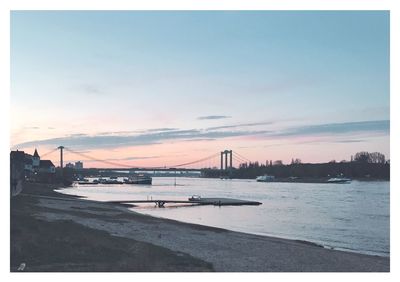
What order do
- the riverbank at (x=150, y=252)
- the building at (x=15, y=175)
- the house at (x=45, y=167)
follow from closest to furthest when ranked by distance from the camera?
the riverbank at (x=150, y=252)
the building at (x=15, y=175)
the house at (x=45, y=167)

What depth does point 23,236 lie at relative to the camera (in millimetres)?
18172

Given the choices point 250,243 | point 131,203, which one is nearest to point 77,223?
point 250,243

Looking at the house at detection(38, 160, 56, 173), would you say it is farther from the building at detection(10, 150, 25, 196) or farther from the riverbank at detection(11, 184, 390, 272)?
the riverbank at detection(11, 184, 390, 272)

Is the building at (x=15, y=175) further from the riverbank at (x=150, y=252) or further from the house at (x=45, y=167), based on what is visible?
the house at (x=45, y=167)

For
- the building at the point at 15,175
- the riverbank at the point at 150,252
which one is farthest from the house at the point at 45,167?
the riverbank at the point at 150,252

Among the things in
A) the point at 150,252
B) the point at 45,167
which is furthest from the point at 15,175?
the point at 45,167

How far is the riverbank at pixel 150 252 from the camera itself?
15.0 m

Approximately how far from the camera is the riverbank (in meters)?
15.0

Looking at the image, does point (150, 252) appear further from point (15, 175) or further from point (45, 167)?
point (45, 167)

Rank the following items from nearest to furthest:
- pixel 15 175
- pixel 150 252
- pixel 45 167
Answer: pixel 150 252
pixel 15 175
pixel 45 167

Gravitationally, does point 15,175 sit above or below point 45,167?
above

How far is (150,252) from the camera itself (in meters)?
Result: 17.8

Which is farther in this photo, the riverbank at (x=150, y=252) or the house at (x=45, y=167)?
the house at (x=45, y=167)
